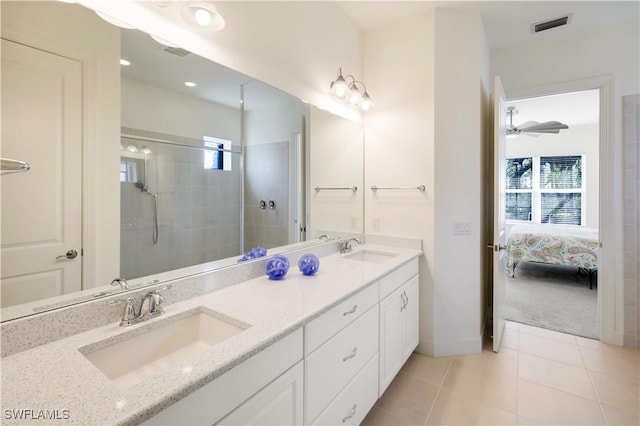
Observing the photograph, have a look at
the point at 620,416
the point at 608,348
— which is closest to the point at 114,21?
the point at 620,416

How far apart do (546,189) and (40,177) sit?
8116 millimetres

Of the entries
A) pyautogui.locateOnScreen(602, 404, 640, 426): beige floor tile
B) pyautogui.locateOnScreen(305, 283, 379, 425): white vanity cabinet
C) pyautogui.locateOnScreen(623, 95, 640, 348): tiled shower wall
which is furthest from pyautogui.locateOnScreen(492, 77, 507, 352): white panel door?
pyautogui.locateOnScreen(305, 283, 379, 425): white vanity cabinet

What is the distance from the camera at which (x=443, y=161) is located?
92.1 inches

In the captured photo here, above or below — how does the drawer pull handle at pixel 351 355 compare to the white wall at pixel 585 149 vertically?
below

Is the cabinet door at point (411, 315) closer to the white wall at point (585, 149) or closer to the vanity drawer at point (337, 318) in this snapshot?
the vanity drawer at point (337, 318)

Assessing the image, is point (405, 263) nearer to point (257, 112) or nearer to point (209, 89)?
point (257, 112)

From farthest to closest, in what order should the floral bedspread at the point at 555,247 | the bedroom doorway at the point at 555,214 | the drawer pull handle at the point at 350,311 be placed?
1. the floral bedspread at the point at 555,247
2. the bedroom doorway at the point at 555,214
3. the drawer pull handle at the point at 350,311

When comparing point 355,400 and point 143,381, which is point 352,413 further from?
point 143,381

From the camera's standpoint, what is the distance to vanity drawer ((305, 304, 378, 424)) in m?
1.16

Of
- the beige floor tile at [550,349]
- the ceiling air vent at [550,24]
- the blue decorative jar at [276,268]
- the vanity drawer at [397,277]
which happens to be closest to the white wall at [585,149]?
the ceiling air vent at [550,24]

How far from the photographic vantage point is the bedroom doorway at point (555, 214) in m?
3.29

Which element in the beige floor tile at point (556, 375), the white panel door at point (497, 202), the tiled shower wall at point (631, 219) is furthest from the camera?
the tiled shower wall at point (631, 219)

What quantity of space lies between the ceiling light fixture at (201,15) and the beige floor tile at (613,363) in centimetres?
333

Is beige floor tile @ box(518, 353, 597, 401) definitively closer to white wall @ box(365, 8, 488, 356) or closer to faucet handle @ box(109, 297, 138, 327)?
white wall @ box(365, 8, 488, 356)
